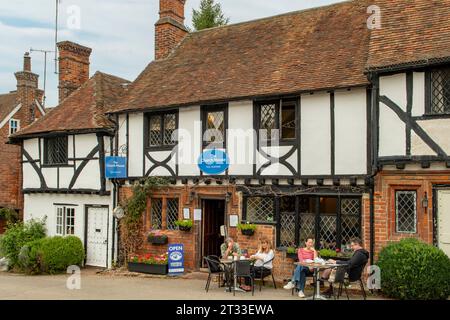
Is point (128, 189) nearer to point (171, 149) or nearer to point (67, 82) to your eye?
point (171, 149)

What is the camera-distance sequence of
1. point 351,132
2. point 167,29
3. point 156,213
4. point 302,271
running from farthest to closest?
point 167,29, point 156,213, point 351,132, point 302,271

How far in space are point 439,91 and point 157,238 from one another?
8.77 metres

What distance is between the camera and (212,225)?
14883mm

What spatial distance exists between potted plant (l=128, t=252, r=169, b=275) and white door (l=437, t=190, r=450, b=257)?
7.33 metres

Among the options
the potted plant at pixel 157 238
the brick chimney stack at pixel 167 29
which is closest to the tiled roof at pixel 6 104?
the brick chimney stack at pixel 167 29

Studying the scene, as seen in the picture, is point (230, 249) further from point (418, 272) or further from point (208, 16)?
point (208, 16)

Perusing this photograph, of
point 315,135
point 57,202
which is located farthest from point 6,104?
point 315,135

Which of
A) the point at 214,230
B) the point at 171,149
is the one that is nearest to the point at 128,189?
the point at 171,149

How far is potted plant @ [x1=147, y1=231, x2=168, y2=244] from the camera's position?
48.0 feet

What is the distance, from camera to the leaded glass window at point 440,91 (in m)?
10.4

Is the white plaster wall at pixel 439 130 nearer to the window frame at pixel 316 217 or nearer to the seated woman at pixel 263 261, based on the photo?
the window frame at pixel 316 217

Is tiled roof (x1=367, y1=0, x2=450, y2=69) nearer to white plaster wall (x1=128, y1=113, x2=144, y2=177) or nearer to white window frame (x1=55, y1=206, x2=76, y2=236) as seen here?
white plaster wall (x1=128, y1=113, x2=144, y2=177)

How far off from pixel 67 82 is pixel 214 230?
30.1 feet

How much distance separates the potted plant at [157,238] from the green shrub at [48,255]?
2.66 m
